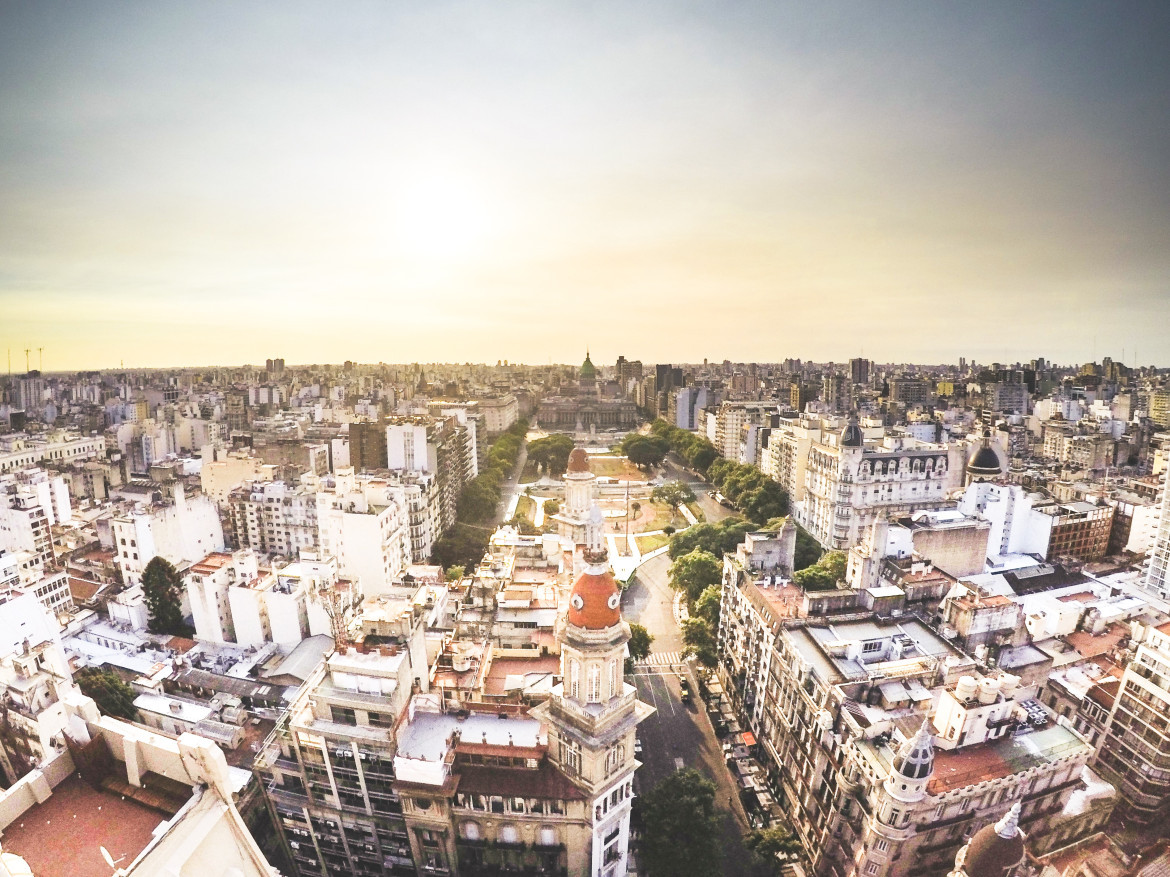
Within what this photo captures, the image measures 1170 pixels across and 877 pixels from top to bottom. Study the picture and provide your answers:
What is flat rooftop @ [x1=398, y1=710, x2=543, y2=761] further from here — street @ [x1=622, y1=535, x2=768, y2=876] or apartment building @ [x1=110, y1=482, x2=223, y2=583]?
apartment building @ [x1=110, y1=482, x2=223, y2=583]

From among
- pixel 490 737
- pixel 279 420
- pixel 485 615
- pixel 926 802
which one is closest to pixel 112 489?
pixel 279 420

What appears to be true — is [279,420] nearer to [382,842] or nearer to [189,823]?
[382,842]

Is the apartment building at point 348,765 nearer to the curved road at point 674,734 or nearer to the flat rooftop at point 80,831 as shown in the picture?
the flat rooftop at point 80,831

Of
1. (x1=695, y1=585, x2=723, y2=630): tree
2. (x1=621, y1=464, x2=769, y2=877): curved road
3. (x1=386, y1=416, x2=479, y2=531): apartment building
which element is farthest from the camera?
(x1=386, y1=416, x2=479, y2=531): apartment building

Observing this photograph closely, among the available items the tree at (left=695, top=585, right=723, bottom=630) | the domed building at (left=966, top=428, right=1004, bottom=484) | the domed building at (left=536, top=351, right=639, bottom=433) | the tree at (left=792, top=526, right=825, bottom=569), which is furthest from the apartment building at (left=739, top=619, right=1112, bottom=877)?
the domed building at (left=536, top=351, right=639, bottom=433)

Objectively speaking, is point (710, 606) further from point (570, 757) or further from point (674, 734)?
point (570, 757)

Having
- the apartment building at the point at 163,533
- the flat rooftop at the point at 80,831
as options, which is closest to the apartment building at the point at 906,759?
the flat rooftop at the point at 80,831
